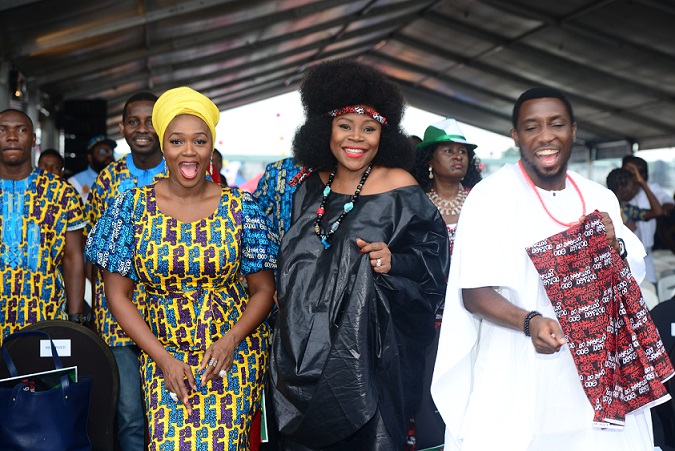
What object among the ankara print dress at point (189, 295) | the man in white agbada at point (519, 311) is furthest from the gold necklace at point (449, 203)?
the ankara print dress at point (189, 295)

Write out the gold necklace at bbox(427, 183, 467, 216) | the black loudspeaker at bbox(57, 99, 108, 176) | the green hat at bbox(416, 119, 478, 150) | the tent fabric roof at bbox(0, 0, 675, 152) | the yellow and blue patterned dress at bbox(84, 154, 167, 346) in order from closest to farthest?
the yellow and blue patterned dress at bbox(84, 154, 167, 346), the gold necklace at bbox(427, 183, 467, 216), the green hat at bbox(416, 119, 478, 150), the tent fabric roof at bbox(0, 0, 675, 152), the black loudspeaker at bbox(57, 99, 108, 176)

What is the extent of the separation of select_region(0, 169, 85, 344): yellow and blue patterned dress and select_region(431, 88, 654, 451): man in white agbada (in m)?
1.93

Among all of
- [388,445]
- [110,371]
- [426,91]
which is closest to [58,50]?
[110,371]

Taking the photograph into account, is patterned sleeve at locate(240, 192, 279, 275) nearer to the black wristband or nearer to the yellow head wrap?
the yellow head wrap

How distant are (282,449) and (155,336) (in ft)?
2.25

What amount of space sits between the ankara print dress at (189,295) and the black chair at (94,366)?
37 cm

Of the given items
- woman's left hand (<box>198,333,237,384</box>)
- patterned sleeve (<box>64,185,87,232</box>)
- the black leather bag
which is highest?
patterned sleeve (<box>64,185,87,232</box>)

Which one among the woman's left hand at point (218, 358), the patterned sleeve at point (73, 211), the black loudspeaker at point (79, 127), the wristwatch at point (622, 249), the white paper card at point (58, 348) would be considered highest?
the black loudspeaker at point (79, 127)

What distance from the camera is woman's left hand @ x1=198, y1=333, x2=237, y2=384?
2.80 metres

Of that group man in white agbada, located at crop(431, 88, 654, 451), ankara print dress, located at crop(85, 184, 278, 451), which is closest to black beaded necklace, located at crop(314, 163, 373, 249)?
ankara print dress, located at crop(85, 184, 278, 451)

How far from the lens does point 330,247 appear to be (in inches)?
117

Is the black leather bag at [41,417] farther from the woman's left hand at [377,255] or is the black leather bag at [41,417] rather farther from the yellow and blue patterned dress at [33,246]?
the woman's left hand at [377,255]

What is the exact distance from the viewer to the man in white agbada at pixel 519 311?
2.56 m

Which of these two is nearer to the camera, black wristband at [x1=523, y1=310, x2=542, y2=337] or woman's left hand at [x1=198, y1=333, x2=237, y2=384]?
black wristband at [x1=523, y1=310, x2=542, y2=337]
